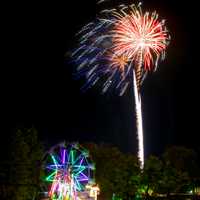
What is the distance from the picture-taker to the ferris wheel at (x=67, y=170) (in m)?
42.9

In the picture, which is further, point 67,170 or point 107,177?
point 107,177

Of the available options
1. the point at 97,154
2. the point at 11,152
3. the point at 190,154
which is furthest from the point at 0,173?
the point at 190,154

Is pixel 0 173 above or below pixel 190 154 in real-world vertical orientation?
below

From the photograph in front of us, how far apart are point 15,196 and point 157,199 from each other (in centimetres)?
1123

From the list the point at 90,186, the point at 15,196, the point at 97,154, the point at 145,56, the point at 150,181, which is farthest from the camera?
the point at 97,154

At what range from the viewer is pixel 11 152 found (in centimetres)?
4044

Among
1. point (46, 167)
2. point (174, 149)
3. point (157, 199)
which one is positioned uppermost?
point (174, 149)

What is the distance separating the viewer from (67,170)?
142ft

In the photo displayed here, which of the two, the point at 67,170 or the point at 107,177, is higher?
the point at 67,170

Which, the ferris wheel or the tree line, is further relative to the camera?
the ferris wheel

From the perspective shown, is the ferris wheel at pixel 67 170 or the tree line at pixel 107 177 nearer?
the tree line at pixel 107 177

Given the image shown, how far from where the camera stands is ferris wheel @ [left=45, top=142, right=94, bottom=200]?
4291 centimetres

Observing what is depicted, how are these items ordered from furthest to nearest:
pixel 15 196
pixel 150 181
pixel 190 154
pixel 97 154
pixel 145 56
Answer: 1. pixel 190 154
2. pixel 97 154
3. pixel 150 181
4. pixel 15 196
5. pixel 145 56

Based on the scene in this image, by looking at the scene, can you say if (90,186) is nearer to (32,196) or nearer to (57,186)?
(57,186)
